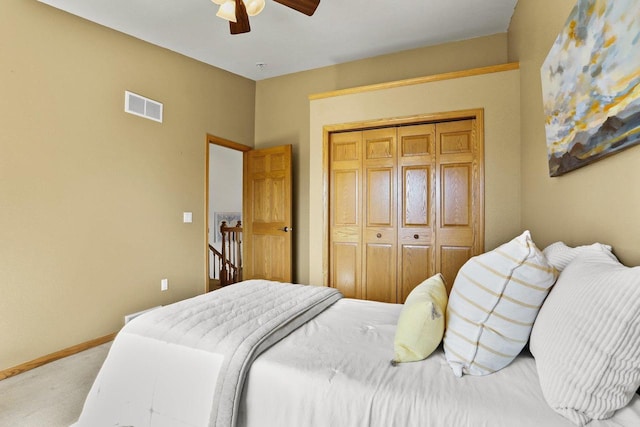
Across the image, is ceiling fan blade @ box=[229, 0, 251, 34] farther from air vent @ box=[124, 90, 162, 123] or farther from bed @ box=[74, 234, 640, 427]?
bed @ box=[74, 234, 640, 427]

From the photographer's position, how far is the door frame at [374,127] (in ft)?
9.48

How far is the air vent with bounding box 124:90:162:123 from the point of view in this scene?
3105 mm

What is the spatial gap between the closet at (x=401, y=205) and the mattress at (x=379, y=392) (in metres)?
1.96

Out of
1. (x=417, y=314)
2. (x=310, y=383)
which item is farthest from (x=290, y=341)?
(x=417, y=314)

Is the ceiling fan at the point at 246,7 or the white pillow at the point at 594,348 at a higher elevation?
the ceiling fan at the point at 246,7

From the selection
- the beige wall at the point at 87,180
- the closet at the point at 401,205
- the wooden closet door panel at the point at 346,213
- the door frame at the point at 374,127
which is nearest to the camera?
the beige wall at the point at 87,180

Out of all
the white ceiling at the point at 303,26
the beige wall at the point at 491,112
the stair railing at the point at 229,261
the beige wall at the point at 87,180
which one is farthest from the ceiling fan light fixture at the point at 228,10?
the stair railing at the point at 229,261

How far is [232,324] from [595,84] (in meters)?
1.77

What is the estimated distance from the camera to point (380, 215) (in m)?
3.33

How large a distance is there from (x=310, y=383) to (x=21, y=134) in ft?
9.36

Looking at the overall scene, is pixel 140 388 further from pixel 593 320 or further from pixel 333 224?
pixel 333 224

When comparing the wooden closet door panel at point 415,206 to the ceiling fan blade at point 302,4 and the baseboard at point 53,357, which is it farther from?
the baseboard at point 53,357

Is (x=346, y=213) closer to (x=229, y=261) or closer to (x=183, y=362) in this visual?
(x=183, y=362)

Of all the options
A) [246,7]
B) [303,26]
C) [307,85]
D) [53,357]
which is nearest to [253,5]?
[246,7]
